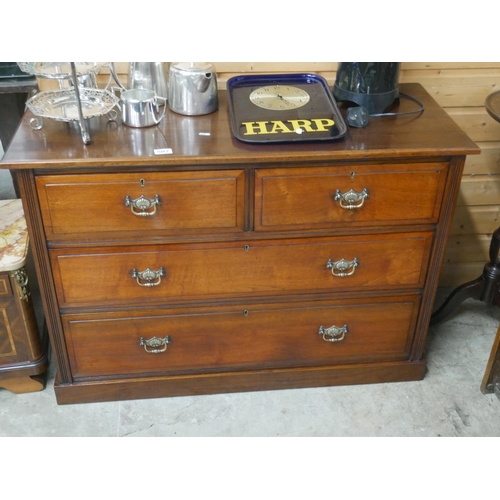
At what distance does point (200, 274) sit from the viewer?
1.79m

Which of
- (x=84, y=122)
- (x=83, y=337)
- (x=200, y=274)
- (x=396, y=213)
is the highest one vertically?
(x=84, y=122)

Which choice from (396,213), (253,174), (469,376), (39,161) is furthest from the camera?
(469,376)

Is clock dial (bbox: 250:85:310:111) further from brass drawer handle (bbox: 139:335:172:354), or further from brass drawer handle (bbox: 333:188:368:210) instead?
brass drawer handle (bbox: 139:335:172:354)

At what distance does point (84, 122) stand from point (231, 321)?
76 centimetres

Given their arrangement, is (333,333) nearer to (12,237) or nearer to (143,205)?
(143,205)

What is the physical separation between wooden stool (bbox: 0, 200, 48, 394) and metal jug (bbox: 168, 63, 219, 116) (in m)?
0.65

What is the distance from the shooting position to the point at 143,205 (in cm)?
162

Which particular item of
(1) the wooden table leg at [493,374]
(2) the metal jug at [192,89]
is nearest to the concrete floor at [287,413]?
(1) the wooden table leg at [493,374]

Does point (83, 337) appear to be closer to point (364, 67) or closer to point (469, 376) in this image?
point (364, 67)

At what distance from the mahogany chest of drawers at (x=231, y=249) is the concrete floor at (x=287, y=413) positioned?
0.16 feet

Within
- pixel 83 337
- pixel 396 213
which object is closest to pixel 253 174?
pixel 396 213

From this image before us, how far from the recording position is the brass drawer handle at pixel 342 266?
5.96ft

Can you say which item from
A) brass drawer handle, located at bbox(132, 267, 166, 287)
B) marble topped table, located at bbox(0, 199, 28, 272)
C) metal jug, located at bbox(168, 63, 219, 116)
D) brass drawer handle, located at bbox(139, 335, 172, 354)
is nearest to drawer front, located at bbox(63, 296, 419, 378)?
brass drawer handle, located at bbox(139, 335, 172, 354)

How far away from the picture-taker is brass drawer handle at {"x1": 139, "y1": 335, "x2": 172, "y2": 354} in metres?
1.90
